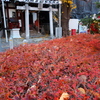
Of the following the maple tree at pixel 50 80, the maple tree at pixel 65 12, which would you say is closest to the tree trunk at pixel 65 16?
the maple tree at pixel 65 12

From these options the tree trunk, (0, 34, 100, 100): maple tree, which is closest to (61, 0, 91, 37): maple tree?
the tree trunk

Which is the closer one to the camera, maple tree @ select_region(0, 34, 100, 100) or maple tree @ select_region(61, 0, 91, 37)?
maple tree @ select_region(0, 34, 100, 100)

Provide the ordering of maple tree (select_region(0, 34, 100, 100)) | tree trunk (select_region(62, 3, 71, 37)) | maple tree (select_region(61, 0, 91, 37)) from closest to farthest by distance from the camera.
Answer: maple tree (select_region(0, 34, 100, 100)) → maple tree (select_region(61, 0, 91, 37)) → tree trunk (select_region(62, 3, 71, 37))

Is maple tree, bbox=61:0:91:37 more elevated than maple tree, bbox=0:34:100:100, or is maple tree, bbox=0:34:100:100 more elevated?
maple tree, bbox=61:0:91:37

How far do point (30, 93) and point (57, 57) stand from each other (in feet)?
4.50

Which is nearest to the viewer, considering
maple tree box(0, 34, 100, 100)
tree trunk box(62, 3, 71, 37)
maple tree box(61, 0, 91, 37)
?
maple tree box(0, 34, 100, 100)

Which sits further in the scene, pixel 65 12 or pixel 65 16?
pixel 65 16

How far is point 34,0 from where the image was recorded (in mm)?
9469

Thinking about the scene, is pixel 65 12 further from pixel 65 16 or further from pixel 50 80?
pixel 50 80

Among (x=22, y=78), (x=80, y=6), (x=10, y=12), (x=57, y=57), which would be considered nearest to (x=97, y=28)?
(x=57, y=57)

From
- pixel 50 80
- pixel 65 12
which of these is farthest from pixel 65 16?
pixel 50 80

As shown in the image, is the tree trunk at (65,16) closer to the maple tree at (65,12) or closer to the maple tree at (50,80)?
the maple tree at (65,12)

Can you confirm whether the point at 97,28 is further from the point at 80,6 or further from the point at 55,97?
the point at 80,6

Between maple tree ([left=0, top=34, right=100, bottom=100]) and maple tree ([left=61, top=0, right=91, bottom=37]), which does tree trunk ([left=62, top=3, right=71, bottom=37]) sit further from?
maple tree ([left=0, top=34, right=100, bottom=100])
